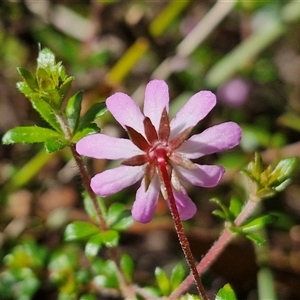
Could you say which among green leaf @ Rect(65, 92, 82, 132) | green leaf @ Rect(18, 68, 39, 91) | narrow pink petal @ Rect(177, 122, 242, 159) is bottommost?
narrow pink petal @ Rect(177, 122, 242, 159)

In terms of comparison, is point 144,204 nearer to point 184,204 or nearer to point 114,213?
point 184,204

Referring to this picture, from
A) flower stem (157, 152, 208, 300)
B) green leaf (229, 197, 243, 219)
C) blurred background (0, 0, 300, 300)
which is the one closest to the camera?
flower stem (157, 152, 208, 300)

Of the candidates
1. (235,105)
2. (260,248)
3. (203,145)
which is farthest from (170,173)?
(235,105)

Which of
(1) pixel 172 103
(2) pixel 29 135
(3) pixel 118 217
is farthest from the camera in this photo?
(1) pixel 172 103

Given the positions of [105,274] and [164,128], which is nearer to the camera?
[164,128]

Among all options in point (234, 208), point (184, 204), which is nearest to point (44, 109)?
point (184, 204)

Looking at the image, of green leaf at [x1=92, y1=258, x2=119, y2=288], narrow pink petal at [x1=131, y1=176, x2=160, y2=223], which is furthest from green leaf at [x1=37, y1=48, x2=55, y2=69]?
green leaf at [x1=92, y1=258, x2=119, y2=288]

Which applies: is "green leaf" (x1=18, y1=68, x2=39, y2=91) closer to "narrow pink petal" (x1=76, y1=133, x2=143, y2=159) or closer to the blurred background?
"narrow pink petal" (x1=76, y1=133, x2=143, y2=159)
